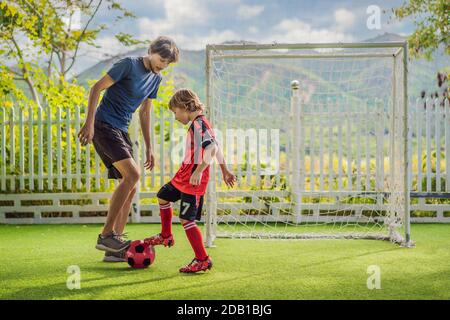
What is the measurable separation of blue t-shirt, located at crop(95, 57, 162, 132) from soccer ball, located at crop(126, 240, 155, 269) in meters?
0.91

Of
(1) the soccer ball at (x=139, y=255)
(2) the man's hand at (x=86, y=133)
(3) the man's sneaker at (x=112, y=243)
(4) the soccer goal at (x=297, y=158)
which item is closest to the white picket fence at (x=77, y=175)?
(4) the soccer goal at (x=297, y=158)

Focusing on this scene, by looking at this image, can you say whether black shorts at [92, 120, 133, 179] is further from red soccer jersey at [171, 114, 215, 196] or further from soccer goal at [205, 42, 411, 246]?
soccer goal at [205, 42, 411, 246]

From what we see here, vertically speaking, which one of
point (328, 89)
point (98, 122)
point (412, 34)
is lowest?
point (98, 122)

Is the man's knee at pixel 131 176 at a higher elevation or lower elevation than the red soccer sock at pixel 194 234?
higher

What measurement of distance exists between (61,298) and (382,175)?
545 cm

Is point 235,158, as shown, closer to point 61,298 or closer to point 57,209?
point 57,209

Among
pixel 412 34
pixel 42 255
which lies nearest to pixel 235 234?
pixel 42 255

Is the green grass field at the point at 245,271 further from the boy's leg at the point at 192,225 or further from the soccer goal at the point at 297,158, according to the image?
the soccer goal at the point at 297,158

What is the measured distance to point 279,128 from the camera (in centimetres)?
805

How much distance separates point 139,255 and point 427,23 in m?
8.15

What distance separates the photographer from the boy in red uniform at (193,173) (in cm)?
392

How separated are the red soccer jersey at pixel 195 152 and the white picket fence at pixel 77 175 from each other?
380 cm

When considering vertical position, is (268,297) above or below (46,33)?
below

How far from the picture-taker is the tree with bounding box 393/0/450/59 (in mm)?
10336
